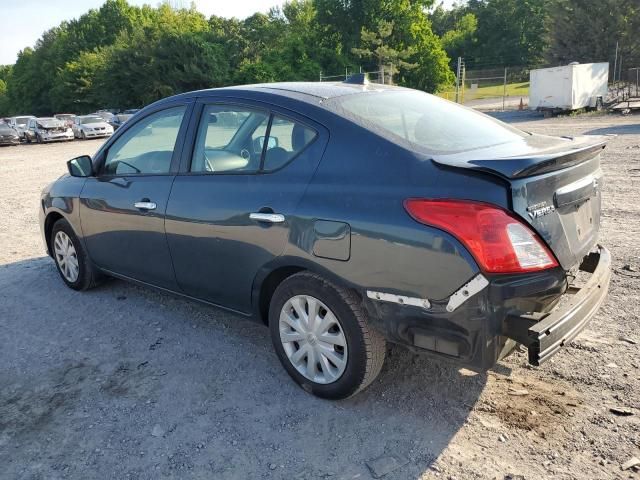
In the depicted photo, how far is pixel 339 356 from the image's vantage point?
309 cm

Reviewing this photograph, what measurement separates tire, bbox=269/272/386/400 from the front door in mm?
1167

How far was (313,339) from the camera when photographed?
10.4 feet

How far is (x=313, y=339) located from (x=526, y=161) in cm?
149

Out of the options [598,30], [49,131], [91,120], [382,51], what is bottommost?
[49,131]

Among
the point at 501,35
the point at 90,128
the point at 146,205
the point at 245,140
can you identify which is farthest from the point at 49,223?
the point at 501,35

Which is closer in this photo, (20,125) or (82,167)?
(82,167)

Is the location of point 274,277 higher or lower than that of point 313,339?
higher

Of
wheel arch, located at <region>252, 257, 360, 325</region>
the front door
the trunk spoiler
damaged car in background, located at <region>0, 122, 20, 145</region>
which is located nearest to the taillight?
the trunk spoiler

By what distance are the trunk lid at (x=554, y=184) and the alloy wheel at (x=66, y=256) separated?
3772 millimetres

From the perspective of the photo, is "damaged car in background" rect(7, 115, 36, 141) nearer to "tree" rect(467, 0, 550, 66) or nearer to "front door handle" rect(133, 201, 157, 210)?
"front door handle" rect(133, 201, 157, 210)

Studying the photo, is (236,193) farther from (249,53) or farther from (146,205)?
(249,53)

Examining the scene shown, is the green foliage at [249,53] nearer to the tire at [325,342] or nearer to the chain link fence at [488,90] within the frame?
the chain link fence at [488,90]

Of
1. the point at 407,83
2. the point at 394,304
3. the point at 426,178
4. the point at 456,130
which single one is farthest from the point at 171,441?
the point at 407,83

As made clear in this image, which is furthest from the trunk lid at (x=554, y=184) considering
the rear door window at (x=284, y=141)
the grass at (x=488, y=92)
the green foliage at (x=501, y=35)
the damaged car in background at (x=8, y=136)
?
the green foliage at (x=501, y=35)
